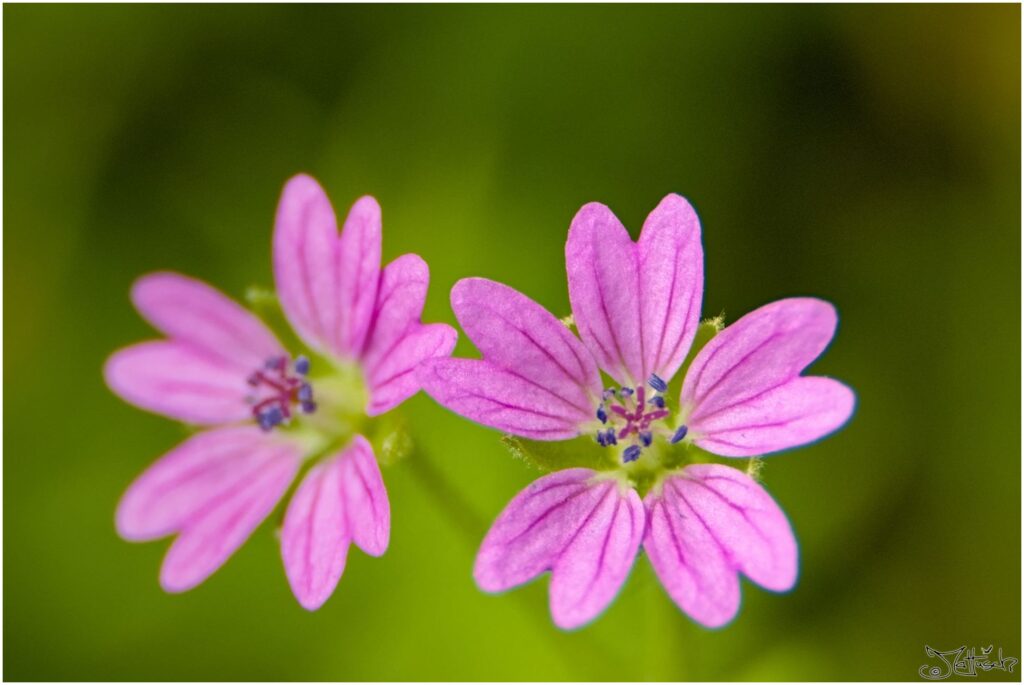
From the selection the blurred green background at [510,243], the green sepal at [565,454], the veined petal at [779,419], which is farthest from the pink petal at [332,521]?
the blurred green background at [510,243]

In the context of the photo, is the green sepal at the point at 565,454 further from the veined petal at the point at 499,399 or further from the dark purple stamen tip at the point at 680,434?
the dark purple stamen tip at the point at 680,434

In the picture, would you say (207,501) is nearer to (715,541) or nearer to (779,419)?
(715,541)

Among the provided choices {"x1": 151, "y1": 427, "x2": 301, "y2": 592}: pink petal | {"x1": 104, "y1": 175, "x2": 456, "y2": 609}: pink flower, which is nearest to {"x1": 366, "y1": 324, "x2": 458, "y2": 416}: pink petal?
{"x1": 104, "y1": 175, "x2": 456, "y2": 609}: pink flower

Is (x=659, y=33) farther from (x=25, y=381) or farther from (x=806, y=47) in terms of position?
(x=25, y=381)

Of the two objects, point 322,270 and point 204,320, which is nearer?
point 322,270

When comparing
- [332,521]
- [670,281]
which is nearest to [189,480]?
[332,521]

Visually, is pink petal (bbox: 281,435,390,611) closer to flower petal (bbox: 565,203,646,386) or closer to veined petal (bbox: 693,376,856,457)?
flower petal (bbox: 565,203,646,386)

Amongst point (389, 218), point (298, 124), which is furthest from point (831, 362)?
point (298, 124)
